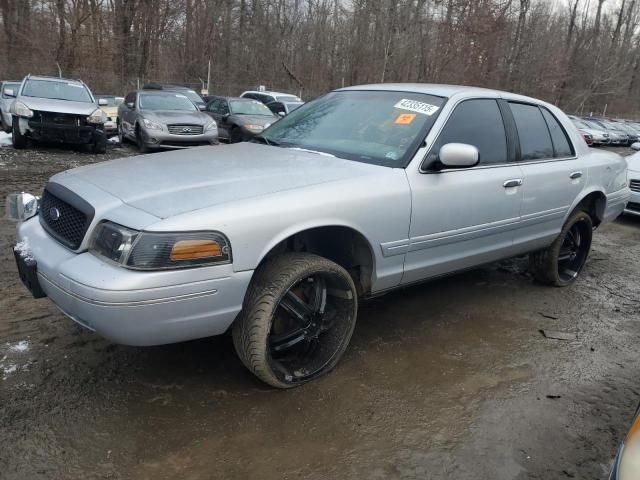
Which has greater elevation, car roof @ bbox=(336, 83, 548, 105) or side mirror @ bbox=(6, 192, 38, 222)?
car roof @ bbox=(336, 83, 548, 105)

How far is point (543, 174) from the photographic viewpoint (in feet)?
13.7

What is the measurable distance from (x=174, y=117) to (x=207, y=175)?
8.85m

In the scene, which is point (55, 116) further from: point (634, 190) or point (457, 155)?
point (634, 190)

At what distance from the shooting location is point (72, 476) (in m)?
2.23

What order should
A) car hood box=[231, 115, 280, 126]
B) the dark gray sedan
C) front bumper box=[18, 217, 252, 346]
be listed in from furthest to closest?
car hood box=[231, 115, 280, 126]
the dark gray sedan
front bumper box=[18, 217, 252, 346]

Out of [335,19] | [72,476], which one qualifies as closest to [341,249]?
[72,476]

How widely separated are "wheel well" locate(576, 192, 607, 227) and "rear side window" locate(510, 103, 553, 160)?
867 mm

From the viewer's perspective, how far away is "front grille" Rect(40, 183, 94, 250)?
8.44 ft

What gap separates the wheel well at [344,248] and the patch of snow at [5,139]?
9.90 m

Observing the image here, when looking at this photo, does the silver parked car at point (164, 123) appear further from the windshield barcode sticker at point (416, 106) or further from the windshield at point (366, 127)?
the windshield barcode sticker at point (416, 106)

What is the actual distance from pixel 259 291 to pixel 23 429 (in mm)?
1253

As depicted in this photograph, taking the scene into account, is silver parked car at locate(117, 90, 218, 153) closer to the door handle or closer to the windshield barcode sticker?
the windshield barcode sticker

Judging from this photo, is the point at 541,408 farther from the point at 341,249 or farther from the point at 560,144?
the point at 560,144

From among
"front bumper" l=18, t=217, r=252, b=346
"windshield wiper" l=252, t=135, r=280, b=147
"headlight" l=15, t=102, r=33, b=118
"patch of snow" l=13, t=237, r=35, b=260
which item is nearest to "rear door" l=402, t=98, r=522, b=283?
"windshield wiper" l=252, t=135, r=280, b=147
